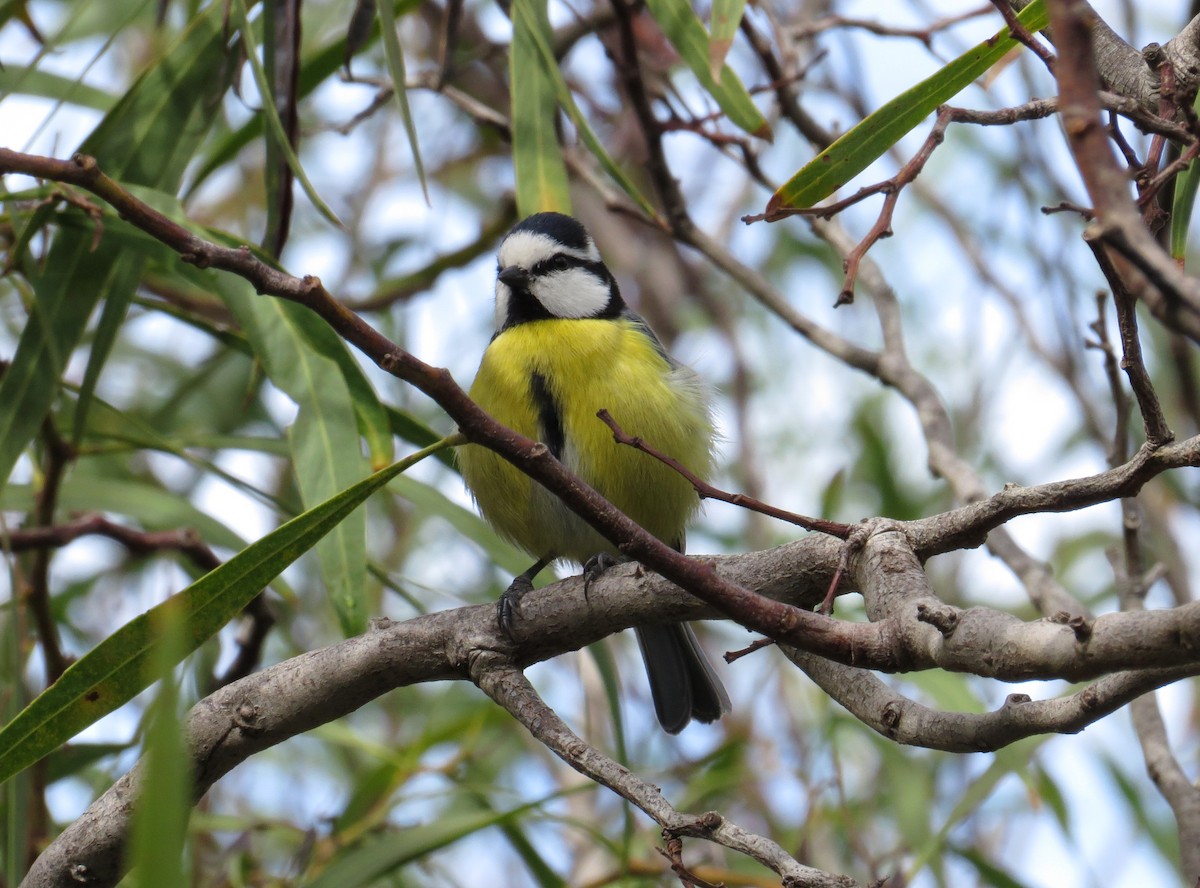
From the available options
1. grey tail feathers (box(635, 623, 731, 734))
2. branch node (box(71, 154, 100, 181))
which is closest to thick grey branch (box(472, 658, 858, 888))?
branch node (box(71, 154, 100, 181))

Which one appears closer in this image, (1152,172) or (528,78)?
(1152,172)

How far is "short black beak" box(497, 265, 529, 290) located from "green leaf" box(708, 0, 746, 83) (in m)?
1.12

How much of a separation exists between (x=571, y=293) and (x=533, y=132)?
2.11 feet

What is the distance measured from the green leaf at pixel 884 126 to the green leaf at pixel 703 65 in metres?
0.48

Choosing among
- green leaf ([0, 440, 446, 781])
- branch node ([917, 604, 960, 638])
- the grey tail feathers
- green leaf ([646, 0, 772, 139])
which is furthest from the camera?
the grey tail feathers

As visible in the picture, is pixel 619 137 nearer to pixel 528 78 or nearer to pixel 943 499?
pixel 943 499

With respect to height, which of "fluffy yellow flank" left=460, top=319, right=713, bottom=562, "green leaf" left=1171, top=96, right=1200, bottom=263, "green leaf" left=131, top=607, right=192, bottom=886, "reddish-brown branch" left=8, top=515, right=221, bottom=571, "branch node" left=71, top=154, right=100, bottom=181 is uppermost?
"fluffy yellow flank" left=460, top=319, right=713, bottom=562

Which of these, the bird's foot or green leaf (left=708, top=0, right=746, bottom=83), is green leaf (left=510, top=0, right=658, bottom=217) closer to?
green leaf (left=708, top=0, right=746, bottom=83)

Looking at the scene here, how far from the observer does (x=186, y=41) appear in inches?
91.0

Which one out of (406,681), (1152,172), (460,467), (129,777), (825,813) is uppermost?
(460,467)

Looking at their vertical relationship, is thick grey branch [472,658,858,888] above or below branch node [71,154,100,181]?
below

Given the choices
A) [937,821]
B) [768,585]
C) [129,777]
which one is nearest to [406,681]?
[129,777]

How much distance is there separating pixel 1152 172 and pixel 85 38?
2.92m

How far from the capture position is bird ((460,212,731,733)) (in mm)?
2504
